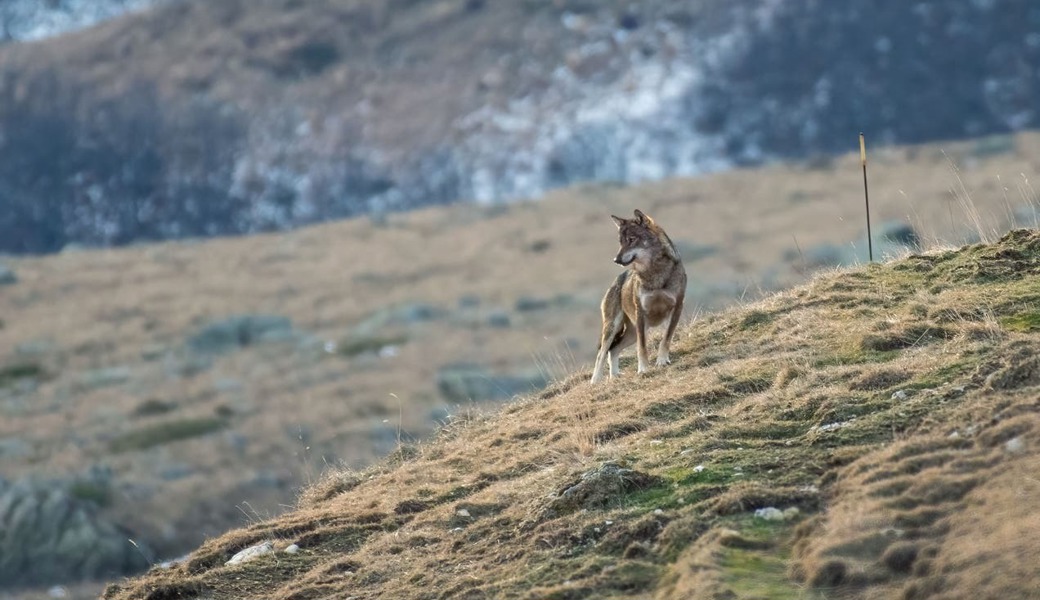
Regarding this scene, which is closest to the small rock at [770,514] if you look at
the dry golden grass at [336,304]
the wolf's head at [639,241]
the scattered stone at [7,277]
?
the wolf's head at [639,241]

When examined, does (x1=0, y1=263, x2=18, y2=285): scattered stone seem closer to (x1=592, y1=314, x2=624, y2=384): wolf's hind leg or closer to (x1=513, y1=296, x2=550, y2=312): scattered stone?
(x1=513, y1=296, x2=550, y2=312): scattered stone

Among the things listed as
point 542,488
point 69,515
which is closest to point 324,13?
point 69,515

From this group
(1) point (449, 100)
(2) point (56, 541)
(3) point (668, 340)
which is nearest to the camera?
(3) point (668, 340)

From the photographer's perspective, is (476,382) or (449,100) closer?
(476,382)

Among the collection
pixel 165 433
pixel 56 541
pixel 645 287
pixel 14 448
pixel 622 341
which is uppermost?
pixel 645 287

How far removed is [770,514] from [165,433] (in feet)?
135

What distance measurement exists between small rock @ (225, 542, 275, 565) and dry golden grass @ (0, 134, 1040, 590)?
24.1 metres

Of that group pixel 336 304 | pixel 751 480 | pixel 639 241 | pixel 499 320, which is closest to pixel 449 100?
pixel 336 304

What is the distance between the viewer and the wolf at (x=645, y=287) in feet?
45.4

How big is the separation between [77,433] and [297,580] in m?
40.2

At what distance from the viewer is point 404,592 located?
9172 millimetres

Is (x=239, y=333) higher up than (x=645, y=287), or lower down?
lower down

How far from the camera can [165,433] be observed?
47.4 meters

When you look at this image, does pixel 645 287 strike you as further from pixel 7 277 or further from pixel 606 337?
pixel 7 277
